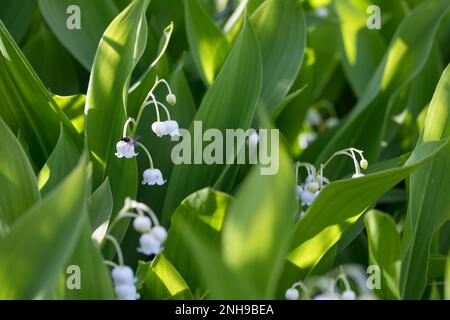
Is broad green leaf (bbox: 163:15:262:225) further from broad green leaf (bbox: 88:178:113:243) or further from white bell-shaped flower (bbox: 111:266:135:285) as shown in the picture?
white bell-shaped flower (bbox: 111:266:135:285)

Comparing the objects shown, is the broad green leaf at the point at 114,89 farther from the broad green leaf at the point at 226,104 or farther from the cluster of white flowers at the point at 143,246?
the cluster of white flowers at the point at 143,246

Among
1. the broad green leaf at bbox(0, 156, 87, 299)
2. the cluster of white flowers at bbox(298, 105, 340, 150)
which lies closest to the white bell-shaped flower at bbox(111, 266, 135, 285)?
the broad green leaf at bbox(0, 156, 87, 299)

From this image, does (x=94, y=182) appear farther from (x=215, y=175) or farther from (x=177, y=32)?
(x=177, y=32)

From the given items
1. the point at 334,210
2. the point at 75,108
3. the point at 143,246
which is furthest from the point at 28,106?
the point at 334,210

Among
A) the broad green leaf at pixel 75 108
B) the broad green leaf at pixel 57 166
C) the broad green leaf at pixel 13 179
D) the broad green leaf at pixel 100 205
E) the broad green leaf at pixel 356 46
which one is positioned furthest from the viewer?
the broad green leaf at pixel 356 46

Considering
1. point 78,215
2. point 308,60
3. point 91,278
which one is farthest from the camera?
point 308,60

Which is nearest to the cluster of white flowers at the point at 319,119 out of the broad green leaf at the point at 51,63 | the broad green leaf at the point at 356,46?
the broad green leaf at the point at 356,46
